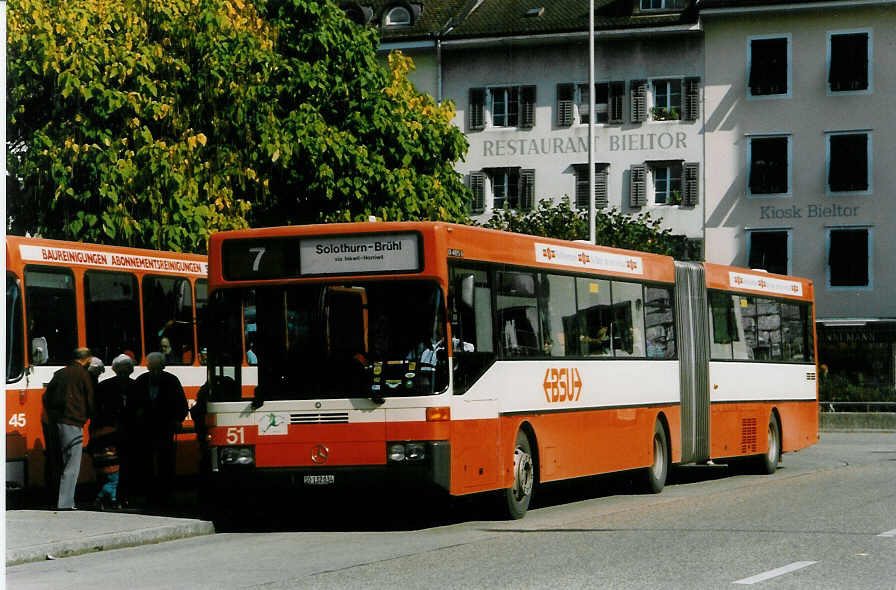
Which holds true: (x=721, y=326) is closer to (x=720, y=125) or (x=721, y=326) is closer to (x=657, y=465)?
(x=657, y=465)

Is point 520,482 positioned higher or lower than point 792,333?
lower

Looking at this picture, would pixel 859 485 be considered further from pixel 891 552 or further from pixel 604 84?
pixel 604 84

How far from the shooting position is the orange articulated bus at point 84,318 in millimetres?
16609

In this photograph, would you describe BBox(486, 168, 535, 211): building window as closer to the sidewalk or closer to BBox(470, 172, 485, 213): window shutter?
BBox(470, 172, 485, 213): window shutter

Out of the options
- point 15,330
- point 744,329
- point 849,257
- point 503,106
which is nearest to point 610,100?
point 503,106

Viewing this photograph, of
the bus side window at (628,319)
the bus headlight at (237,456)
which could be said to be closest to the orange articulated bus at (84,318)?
the bus headlight at (237,456)

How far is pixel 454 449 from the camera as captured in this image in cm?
1409

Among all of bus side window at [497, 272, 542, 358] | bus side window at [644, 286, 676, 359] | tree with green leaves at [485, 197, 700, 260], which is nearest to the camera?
bus side window at [497, 272, 542, 358]

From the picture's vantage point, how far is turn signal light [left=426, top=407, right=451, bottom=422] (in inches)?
548

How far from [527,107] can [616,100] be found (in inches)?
126

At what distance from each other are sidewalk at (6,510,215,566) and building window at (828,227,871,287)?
40.2 m

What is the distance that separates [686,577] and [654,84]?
45637mm

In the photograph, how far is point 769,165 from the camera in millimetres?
53750

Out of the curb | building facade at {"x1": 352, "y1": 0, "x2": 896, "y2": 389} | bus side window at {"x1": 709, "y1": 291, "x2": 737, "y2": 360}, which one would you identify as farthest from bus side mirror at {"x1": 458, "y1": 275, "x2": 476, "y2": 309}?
building facade at {"x1": 352, "y1": 0, "x2": 896, "y2": 389}
